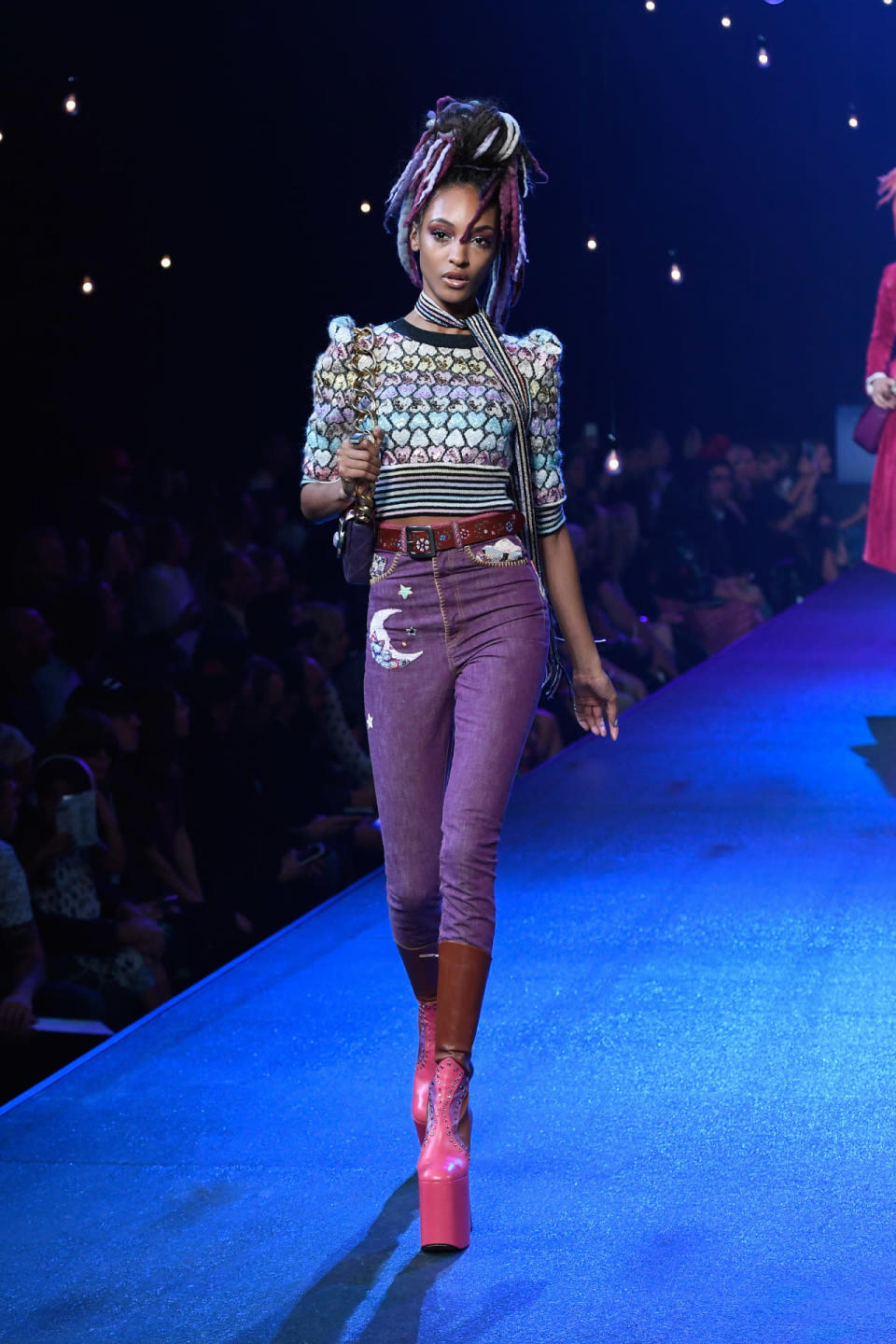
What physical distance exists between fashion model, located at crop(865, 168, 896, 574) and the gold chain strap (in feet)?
8.28

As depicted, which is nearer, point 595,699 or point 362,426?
point 362,426

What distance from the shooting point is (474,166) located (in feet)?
6.33

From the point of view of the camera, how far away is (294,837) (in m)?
4.04

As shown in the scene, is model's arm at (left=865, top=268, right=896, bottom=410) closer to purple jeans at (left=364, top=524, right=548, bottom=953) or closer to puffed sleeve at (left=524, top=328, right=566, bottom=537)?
puffed sleeve at (left=524, top=328, right=566, bottom=537)

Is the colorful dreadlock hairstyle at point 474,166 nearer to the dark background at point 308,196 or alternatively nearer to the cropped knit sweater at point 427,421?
the cropped knit sweater at point 427,421

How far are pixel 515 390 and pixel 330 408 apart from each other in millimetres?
223

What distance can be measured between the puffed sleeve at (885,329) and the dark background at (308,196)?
130 cm

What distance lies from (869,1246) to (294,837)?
2.57 meters

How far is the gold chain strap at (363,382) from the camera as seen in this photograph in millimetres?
1857

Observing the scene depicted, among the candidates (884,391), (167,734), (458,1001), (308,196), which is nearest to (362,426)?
(458,1001)

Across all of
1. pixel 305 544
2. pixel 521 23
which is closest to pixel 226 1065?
pixel 305 544

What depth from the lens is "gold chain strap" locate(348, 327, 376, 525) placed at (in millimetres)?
1857

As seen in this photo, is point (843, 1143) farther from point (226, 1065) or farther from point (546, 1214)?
point (226, 1065)

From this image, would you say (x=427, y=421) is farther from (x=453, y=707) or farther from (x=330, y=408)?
(x=453, y=707)
